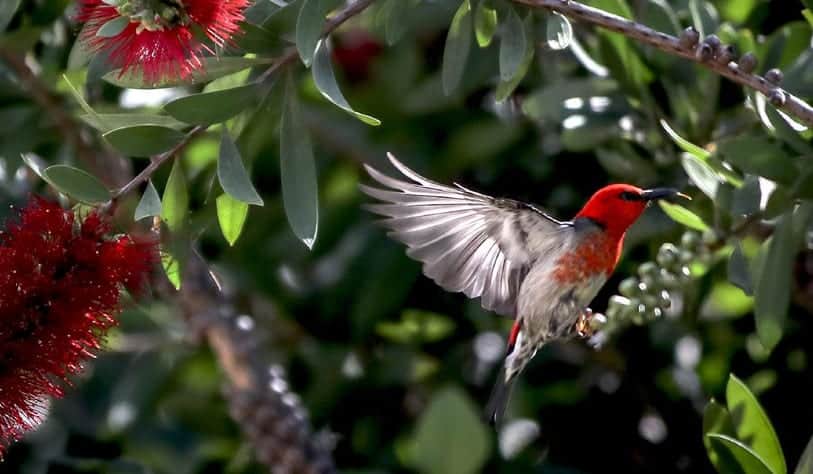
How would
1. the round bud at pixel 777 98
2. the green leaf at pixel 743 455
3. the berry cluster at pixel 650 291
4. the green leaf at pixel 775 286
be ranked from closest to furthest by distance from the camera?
the round bud at pixel 777 98
the green leaf at pixel 743 455
the green leaf at pixel 775 286
the berry cluster at pixel 650 291

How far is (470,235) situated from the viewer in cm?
264

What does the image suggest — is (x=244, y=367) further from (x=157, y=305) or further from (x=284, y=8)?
(x=284, y=8)

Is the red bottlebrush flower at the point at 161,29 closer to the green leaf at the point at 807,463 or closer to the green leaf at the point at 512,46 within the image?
the green leaf at the point at 512,46

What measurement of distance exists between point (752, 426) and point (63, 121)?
1.80m

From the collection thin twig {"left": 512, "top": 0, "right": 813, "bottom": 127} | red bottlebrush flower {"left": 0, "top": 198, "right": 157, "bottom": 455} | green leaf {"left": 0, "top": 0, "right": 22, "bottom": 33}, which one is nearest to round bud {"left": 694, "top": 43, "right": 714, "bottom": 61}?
thin twig {"left": 512, "top": 0, "right": 813, "bottom": 127}

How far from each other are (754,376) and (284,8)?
1785 millimetres

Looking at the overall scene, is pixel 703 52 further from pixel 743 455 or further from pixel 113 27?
pixel 113 27

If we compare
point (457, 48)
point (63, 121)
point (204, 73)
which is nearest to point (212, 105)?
point (204, 73)

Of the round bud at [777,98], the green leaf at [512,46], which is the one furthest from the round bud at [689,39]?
the green leaf at [512,46]

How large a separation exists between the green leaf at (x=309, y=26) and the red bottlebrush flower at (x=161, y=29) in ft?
0.33

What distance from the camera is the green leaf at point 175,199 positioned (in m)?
2.30

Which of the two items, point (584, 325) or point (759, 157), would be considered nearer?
point (759, 157)

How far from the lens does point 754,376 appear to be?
3510mm

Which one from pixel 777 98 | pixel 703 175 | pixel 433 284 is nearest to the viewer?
pixel 777 98
